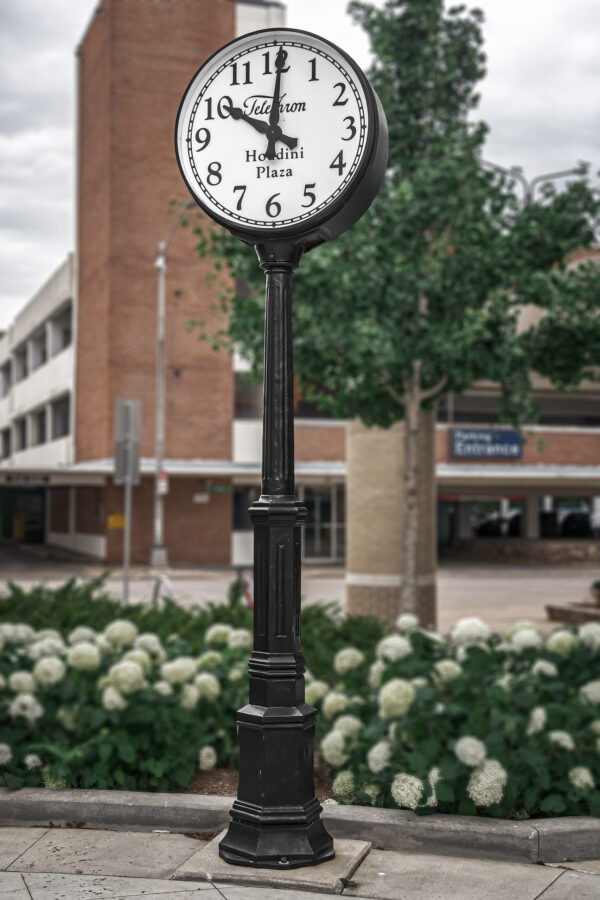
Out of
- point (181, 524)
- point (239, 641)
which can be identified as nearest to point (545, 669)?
point (239, 641)

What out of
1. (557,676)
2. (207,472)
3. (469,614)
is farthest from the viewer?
(207,472)

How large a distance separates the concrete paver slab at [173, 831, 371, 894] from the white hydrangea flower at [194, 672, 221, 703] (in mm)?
1690

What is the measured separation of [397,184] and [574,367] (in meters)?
3.09

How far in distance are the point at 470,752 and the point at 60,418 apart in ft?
142

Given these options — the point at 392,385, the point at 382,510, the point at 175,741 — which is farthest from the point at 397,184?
the point at 175,741

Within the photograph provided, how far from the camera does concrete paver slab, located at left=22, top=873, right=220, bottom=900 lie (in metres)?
3.73

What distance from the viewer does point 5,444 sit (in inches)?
2559

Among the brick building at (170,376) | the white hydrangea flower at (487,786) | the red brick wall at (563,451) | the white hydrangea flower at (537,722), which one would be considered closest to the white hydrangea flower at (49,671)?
the white hydrangea flower at (487,786)

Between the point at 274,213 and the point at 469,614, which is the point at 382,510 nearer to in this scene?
the point at 469,614

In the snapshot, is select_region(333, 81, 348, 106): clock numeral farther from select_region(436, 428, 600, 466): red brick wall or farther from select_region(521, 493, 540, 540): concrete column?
select_region(521, 493, 540, 540): concrete column

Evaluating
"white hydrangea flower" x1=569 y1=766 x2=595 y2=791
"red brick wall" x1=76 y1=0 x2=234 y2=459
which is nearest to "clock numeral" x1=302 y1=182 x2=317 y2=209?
"white hydrangea flower" x1=569 y1=766 x2=595 y2=791

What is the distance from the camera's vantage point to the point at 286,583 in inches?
164

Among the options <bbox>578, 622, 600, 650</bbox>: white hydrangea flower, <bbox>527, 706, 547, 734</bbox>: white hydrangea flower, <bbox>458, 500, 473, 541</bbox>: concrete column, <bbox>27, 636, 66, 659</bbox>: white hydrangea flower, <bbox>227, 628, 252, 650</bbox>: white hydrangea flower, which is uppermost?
<bbox>578, 622, 600, 650</bbox>: white hydrangea flower

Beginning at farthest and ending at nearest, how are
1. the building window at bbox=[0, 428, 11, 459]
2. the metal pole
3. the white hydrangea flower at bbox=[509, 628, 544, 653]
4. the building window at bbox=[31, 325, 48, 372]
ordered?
the building window at bbox=[0, 428, 11, 459]
the building window at bbox=[31, 325, 48, 372]
the white hydrangea flower at bbox=[509, 628, 544, 653]
the metal pole
